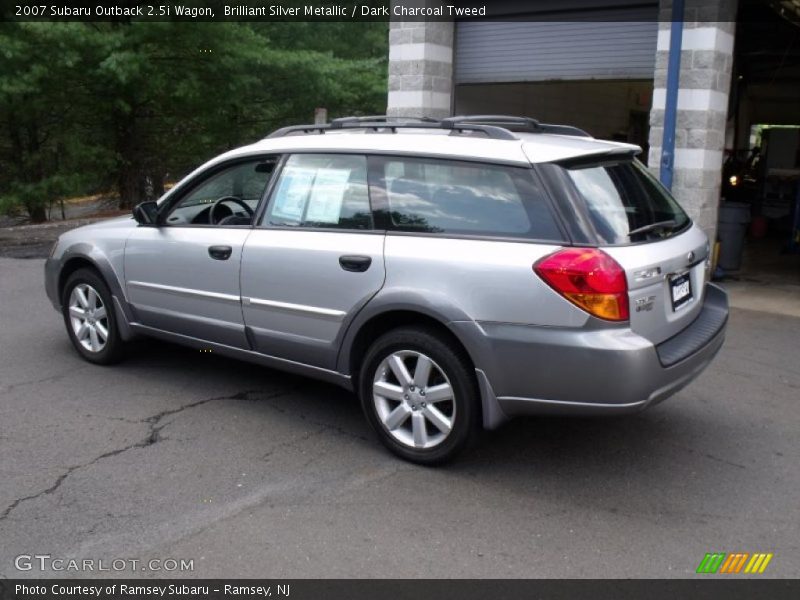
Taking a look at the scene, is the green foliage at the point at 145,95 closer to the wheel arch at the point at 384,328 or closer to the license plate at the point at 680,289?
the wheel arch at the point at 384,328

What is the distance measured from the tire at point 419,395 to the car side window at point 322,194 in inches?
28.9

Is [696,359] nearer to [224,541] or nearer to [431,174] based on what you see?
[431,174]

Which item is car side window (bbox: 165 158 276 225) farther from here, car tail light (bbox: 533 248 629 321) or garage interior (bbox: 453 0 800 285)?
garage interior (bbox: 453 0 800 285)

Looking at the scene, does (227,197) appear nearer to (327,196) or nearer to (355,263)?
(327,196)

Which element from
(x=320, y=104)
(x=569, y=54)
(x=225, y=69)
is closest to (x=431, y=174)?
(x=569, y=54)

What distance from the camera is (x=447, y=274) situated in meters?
4.05

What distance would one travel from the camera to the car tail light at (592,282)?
12.2 feet

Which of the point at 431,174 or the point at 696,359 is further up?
the point at 431,174

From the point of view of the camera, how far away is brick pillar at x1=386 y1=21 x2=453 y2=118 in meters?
11.3

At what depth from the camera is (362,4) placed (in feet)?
65.1

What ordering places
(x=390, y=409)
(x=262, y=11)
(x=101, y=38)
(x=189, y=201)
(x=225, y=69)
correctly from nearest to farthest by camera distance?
(x=390, y=409) < (x=189, y=201) < (x=101, y=38) < (x=225, y=69) < (x=262, y=11)

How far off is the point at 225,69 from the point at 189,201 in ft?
36.9

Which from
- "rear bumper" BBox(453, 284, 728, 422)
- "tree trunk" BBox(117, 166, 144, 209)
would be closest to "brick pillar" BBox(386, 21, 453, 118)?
"rear bumper" BBox(453, 284, 728, 422)

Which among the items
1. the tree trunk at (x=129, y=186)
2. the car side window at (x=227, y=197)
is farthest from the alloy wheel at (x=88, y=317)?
the tree trunk at (x=129, y=186)
